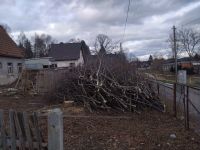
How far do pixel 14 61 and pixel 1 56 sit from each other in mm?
3501

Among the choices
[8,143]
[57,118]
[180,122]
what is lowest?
[180,122]

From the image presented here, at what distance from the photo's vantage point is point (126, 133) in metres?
7.68

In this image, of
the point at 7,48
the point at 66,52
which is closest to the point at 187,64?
the point at 66,52

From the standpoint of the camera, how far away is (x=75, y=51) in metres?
59.3

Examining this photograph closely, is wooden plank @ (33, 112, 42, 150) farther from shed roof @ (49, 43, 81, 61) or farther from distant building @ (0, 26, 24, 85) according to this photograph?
shed roof @ (49, 43, 81, 61)

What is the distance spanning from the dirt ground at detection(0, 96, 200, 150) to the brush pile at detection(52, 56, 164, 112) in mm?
1071

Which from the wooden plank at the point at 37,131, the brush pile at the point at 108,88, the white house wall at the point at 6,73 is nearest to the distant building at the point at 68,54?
the white house wall at the point at 6,73

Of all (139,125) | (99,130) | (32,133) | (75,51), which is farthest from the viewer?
(75,51)

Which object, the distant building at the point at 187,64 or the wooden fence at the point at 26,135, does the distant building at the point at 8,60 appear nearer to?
the wooden fence at the point at 26,135

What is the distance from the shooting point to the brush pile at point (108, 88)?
457 inches

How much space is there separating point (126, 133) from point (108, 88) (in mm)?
4502

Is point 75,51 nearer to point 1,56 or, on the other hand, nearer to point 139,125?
point 1,56

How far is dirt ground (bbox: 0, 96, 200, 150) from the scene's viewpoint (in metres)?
6.61

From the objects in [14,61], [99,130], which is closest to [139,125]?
[99,130]
